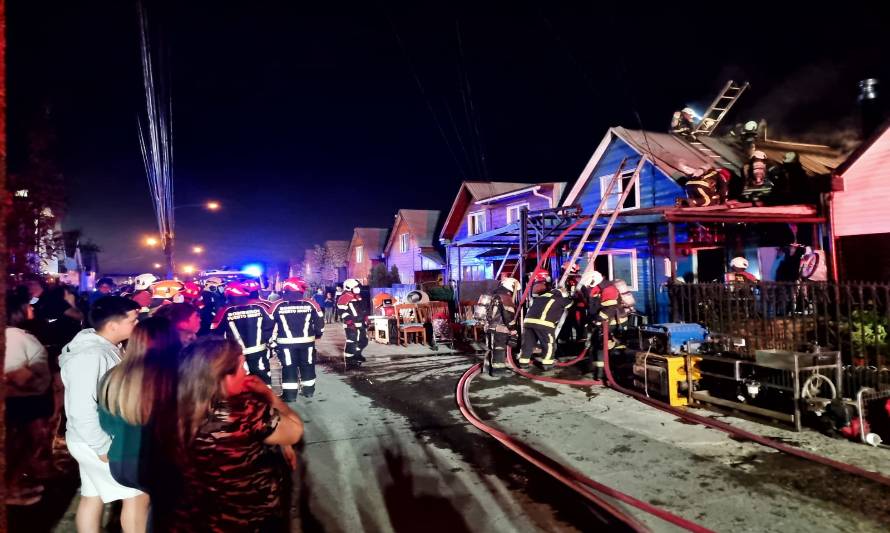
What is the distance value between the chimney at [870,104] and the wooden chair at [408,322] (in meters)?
13.2

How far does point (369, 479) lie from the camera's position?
4805 mm

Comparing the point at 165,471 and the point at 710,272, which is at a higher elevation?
the point at 710,272

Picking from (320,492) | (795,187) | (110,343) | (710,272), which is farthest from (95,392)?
(710,272)

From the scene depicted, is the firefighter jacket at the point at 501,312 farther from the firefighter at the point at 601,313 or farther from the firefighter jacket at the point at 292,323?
the firefighter jacket at the point at 292,323

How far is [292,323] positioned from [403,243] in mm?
29830

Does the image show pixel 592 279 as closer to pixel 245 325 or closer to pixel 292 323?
pixel 292 323

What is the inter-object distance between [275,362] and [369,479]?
332 inches

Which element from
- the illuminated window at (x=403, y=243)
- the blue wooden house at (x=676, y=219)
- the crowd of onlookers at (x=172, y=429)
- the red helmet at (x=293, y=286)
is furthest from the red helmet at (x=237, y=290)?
the illuminated window at (x=403, y=243)

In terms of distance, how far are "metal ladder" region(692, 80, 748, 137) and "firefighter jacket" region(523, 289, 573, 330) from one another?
Result: 1256 cm

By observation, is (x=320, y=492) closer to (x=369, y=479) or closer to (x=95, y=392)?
(x=369, y=479)

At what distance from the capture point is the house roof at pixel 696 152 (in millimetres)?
15242

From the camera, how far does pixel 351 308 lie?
1012 cm

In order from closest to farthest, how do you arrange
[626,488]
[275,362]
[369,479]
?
[626,488], [369,479], [275,362]

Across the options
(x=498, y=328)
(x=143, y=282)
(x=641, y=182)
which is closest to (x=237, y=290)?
(x=143, y=282)
